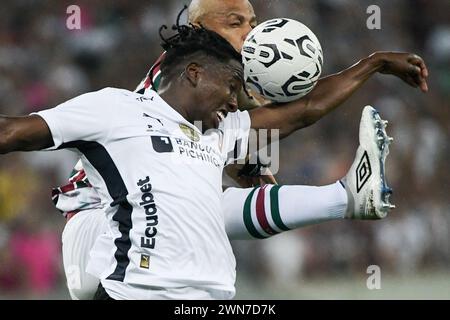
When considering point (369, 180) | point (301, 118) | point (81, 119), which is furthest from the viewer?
point (301, 118)

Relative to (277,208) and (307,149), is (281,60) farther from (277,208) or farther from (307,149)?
(307,149)

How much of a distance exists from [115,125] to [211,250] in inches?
22.0

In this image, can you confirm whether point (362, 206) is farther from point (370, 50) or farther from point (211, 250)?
point (370, 50)

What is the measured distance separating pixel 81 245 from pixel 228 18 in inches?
47.8

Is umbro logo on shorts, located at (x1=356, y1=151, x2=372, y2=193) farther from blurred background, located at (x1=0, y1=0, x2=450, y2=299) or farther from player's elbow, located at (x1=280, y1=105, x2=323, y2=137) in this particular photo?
blurred background, located at (x1=0, y1=0, x2=450, y2=299)

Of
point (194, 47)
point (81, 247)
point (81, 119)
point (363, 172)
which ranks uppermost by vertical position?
point (194, 47)

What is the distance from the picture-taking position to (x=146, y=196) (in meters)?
3.65

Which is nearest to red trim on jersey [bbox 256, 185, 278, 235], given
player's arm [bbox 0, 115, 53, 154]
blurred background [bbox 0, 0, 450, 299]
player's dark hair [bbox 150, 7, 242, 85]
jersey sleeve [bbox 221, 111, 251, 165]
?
jersey sleeve [bbox 221, 111, 251, 165]

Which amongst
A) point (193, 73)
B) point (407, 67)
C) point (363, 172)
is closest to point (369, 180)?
point (363, 172)

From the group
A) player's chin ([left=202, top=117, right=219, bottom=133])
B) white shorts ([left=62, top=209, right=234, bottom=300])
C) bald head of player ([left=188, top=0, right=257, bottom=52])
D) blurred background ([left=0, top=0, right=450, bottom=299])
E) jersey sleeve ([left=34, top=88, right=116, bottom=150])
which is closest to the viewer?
jersey sleeve ([left=34, top=88, right=116, bottom=150])

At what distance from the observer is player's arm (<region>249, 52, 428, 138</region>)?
4312 mm

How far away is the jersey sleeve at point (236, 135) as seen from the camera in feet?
13.7

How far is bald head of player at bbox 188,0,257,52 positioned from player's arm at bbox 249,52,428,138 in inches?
18.5

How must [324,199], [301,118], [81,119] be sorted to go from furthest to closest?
[301,118], [324,199], [81,119]
